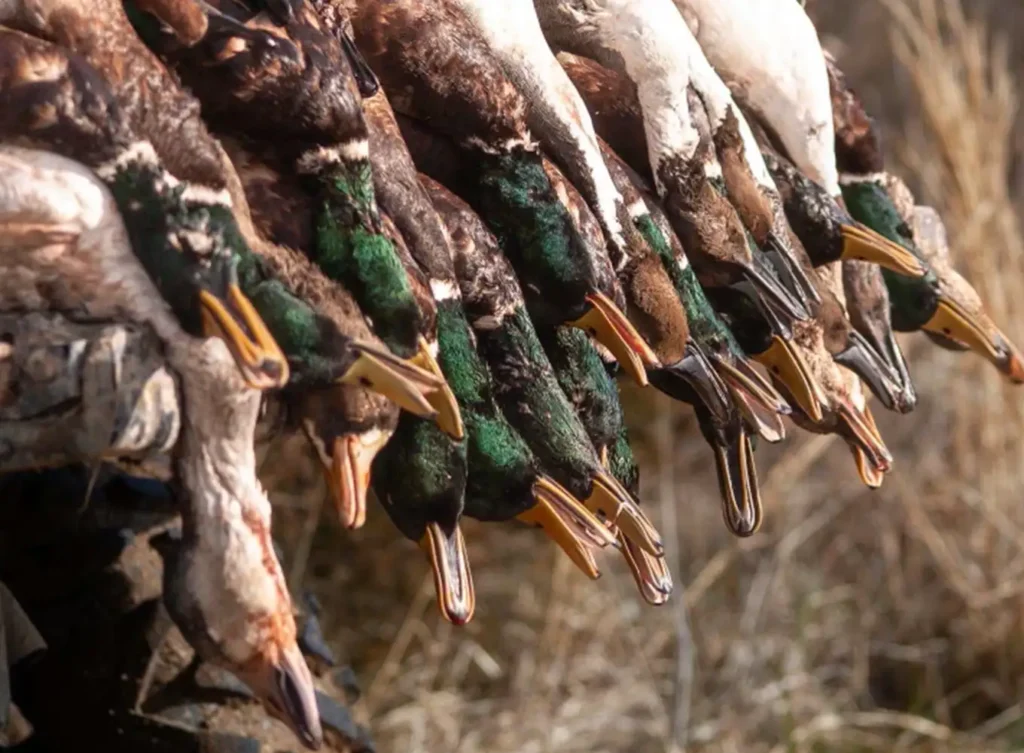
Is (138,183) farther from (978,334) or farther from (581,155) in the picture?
(978,334)

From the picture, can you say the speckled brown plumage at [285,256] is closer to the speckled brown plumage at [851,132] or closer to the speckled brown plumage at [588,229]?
the speckled brown plumage at [588,229]

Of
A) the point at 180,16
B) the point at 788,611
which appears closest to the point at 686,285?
the point at 180,16

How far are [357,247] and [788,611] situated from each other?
1732 mm

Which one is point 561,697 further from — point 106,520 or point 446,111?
point 446,111

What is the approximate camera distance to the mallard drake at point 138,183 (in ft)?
1.45

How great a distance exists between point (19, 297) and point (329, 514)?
61.1 inches

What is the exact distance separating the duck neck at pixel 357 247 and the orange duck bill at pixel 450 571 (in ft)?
0.24

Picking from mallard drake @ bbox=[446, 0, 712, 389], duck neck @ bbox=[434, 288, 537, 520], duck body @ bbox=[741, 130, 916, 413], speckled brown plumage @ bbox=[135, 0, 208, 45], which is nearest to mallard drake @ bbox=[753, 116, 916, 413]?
duck body @ bbox=[741, 130, 916, 413]

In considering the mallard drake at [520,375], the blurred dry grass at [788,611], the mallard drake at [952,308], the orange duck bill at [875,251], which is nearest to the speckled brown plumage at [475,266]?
the mallard drake at [520,375]

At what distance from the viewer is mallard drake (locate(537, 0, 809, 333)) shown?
0.67 m

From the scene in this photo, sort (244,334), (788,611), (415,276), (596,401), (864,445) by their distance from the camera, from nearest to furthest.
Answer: (244,334), (415,276), (596,401), (864,445), (788,611)

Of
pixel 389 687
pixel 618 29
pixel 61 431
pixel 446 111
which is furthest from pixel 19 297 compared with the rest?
pixel 389 687

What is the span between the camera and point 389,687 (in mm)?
1911

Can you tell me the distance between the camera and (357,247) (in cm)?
50
